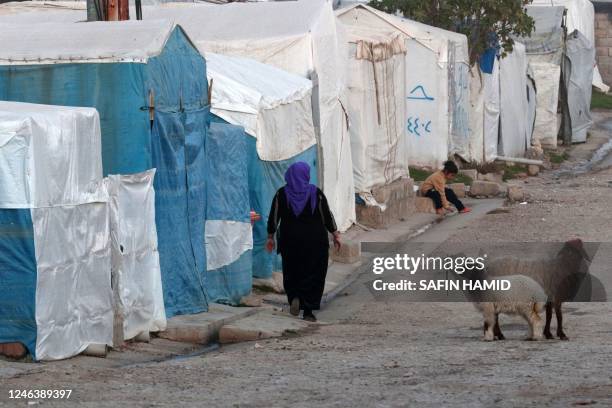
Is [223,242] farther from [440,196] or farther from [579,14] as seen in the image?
[579,14]

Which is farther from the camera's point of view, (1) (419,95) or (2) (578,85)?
(2) (578,85)

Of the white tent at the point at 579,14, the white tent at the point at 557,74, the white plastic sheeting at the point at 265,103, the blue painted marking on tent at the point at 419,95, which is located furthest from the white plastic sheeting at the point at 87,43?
the white tent at the point at 579,14

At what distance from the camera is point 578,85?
33.5 metres

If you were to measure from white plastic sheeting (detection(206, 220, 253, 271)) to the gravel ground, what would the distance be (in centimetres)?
109

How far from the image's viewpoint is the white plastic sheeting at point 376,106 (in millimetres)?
18297

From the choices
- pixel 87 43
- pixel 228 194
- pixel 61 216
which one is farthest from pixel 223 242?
pixel 61 216

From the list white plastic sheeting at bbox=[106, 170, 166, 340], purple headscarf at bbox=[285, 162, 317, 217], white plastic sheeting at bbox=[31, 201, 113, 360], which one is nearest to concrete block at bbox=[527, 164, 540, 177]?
purple headscarf at bbox=[285, 162, 317, 217]

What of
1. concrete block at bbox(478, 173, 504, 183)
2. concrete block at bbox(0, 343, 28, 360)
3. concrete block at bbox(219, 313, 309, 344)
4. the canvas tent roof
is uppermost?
the canvas tent roof

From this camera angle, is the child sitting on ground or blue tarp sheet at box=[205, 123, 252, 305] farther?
the child sitting on ground

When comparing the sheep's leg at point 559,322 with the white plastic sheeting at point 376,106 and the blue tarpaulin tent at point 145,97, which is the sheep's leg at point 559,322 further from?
the white plastic sheeting at point 376,106

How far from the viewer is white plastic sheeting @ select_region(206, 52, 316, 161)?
1235cm

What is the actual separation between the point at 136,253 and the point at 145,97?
1201mm

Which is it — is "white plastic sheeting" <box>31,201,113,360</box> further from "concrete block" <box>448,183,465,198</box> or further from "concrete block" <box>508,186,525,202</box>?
"concrete block" <box>448,183,465,198</box>

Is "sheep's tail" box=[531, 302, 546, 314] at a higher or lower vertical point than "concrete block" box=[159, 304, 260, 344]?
higher
